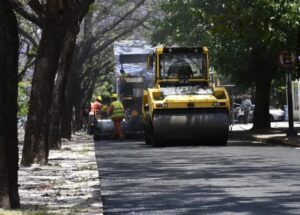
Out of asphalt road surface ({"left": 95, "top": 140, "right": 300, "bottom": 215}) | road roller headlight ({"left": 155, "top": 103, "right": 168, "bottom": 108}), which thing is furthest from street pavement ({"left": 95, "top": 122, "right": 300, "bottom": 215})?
road roller headlight ({"left": 155, "top": 103, "right": 168, "bottom": 108})

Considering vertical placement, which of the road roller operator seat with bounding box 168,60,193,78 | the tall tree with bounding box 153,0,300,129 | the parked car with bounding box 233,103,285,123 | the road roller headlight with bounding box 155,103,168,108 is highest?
the tall tree with bounding box 153,0,300,129

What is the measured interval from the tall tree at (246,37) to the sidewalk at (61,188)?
753 centimetres

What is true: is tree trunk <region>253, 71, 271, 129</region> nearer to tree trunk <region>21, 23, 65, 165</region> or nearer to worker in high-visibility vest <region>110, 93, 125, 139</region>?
worker in high-visibility vest <region>110, 93, 125, 139</region>

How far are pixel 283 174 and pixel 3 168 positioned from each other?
546 centimetres

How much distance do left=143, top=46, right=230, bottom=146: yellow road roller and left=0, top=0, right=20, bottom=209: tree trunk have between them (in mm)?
12345

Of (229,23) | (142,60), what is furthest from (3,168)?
(142,60)

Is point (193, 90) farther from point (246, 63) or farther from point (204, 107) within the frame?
point (246, 63)

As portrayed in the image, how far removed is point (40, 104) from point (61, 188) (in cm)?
457

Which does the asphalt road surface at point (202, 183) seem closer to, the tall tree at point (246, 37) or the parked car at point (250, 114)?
the tall tree at point (246, 37)

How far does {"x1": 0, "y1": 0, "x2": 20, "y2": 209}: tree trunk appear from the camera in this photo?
9023 millimetres

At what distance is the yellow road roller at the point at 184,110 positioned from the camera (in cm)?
2156

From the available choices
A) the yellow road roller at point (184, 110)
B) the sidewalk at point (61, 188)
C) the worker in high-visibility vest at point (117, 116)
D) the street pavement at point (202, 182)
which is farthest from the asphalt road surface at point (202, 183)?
the worker in high-visibility vest at point (117, 116)

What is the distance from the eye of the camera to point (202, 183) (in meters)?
11.8

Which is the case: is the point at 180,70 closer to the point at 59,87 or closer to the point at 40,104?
the point at 59,87
